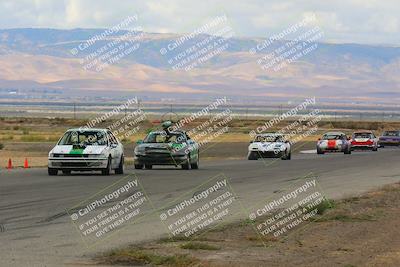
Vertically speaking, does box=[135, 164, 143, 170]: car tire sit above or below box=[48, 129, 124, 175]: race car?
below

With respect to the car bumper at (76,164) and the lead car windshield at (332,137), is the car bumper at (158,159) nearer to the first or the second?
the car bumper at (76,164)

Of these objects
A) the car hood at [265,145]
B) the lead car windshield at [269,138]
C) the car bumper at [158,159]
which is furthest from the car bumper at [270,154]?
the car bumper at [158,159]

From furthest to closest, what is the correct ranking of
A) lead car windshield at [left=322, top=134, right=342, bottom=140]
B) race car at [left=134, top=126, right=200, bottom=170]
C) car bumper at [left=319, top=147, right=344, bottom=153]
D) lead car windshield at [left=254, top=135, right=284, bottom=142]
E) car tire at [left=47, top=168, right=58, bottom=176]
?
1. lead car windshield at [left=322, top=134, right=342, bottom=140]
2. car bumper at [left=319, top=147, right=344, bottom=153]
3. lead car windshield at [left=254, top=135, right=284, bottom=142]
4. race car at [left=134, top=126, right=200, bottom=170]
5. car tire at [left=47, top=168, right=58, bottom=176]

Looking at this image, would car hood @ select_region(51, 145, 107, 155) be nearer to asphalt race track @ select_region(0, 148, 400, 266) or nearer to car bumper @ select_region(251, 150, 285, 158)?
asphalt race track @ select_region(0, 148, 400, 266)

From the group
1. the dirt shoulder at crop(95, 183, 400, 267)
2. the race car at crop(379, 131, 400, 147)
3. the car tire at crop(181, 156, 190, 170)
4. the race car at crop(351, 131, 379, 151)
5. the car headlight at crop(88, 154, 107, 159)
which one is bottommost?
the race car at crop(379, 131, 400, 147)

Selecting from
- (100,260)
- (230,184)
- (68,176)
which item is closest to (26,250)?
(100,260)

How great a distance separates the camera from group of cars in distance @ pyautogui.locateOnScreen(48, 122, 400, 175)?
95.2 ft

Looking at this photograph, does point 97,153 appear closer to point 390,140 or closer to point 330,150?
point 330,150

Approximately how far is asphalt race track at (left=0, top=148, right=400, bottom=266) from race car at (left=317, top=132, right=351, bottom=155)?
10783 millimetres

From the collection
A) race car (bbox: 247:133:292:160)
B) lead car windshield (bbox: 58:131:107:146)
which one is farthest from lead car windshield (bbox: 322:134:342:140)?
lead car windshield (bbox: 58:131:107:146)

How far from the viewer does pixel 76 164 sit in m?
29.0

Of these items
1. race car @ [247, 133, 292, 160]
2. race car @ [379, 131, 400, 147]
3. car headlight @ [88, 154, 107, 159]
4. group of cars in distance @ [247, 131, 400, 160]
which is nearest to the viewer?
car headlight @ [88, 154, 107, 159]

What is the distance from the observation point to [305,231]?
15680 millimetres

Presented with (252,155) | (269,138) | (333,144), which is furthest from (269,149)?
(333,144)
